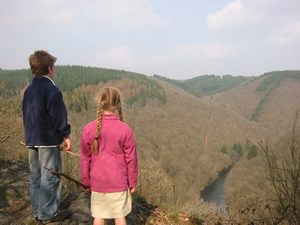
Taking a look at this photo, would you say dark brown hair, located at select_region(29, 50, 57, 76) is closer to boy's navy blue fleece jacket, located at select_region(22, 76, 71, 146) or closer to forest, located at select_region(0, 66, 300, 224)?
boy's navy blue fleece jacket, located at select_region(22, 76, 71, 146)

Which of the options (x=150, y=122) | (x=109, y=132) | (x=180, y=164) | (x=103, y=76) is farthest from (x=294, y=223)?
(x=103, y=76)

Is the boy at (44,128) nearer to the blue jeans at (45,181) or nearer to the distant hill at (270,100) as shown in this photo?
the blue jeans at (45,181)

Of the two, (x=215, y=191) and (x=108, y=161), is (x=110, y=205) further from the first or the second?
(x=215, y=191)

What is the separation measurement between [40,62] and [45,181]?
1.35 meters

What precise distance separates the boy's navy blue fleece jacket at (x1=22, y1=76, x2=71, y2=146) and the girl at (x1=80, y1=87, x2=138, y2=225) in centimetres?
40

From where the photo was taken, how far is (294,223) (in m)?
2.39

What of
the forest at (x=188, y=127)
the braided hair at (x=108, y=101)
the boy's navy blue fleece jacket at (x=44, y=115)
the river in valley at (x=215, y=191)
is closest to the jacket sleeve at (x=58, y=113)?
the boy's navy blue fleece jacket at (x=44, y=115)

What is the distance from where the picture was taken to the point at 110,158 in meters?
2.15

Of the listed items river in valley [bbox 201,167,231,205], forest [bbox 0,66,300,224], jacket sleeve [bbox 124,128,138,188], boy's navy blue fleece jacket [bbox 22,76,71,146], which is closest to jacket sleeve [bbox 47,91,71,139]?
boy's navy blue fleece jacket [bbox 22,76,71,146]

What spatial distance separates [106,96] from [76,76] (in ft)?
282

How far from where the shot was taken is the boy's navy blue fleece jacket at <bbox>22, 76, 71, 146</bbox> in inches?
92.0

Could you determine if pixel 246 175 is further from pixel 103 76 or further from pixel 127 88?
pixel 103 76

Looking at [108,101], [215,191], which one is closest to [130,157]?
[108,101]

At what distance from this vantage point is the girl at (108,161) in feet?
7.04
